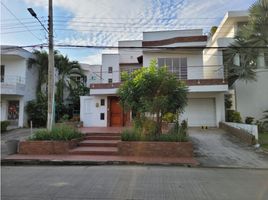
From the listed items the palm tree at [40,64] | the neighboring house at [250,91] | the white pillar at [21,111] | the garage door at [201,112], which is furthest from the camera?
the palm tree at [40,64]

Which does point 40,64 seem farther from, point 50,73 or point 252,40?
point 252,40

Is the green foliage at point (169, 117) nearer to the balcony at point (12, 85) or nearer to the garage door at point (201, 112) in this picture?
the garage door at point (201, 112)

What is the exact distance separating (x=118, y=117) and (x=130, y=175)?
40.3ft

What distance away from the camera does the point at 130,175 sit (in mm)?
7527

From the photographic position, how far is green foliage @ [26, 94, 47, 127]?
69.3ft

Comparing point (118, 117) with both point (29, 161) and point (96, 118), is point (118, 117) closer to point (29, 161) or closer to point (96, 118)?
point (96, 118)

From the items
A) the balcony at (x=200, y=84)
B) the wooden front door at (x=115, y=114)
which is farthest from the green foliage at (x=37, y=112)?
the wooden front door at (x=115, y=114)

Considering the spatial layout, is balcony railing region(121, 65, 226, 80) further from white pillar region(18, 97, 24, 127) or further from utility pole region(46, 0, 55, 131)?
white pillar region(18, 97, 24, 127)

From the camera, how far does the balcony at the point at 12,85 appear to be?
1998 centimetres

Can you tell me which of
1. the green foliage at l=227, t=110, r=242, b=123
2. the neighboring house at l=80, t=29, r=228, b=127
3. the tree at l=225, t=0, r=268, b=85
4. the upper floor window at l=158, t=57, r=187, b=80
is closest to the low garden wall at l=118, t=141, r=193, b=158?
the tree at l=225, t=0, r=268, b=85

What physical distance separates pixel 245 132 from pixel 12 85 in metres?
17.7

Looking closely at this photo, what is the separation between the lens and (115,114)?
64.7ft

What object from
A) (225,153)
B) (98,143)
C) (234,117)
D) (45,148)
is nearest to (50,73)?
(45,148)

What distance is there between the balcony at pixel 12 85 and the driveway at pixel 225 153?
14.7 metres
